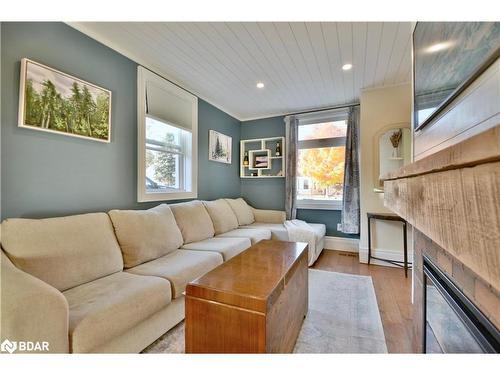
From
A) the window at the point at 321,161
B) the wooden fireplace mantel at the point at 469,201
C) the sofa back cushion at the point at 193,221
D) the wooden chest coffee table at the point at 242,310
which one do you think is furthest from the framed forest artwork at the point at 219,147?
the wooden fireplace mantel at the point at 469,201

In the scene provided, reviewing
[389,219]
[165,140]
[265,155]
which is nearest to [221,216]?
[165,140]

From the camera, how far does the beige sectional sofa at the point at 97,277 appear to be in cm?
98

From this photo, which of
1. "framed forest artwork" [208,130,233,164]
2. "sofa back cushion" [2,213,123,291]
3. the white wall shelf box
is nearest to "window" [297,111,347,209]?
the white wall shelf box

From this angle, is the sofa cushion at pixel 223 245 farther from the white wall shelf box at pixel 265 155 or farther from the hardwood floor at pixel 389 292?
the white wall shelf box at pixel 265 155

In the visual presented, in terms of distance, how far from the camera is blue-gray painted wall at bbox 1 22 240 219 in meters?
1.53

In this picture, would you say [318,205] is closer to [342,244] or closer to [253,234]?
[342,244]

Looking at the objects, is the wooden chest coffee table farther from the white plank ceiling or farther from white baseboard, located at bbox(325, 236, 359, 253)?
white baseboard, located at bbox(325, 236, 359, 253)

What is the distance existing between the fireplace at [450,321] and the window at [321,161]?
9.14ft

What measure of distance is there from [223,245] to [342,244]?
7.82ft

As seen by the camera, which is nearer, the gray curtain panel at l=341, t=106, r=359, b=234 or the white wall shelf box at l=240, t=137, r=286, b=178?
the gray curtain panel at l=341, t=106, r=359, b=234

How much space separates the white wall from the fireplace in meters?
2.18

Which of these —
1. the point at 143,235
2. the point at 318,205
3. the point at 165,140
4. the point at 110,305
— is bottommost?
the point at 110,305

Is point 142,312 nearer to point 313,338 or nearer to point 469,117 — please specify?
point 313,338

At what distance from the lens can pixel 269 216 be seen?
4016 mm
